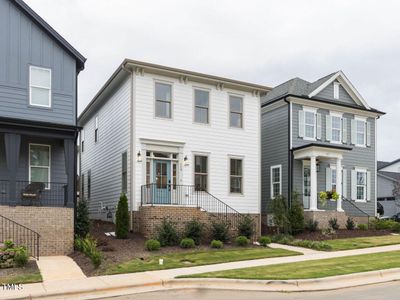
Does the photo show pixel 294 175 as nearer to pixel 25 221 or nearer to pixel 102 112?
pixel 102 112

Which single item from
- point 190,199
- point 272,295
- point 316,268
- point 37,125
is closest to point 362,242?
point 316,268

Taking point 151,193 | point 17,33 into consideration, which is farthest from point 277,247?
point 17,33

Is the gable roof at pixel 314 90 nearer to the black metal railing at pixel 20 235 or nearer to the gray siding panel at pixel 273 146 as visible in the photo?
the gray siding panel at pixel 273 146

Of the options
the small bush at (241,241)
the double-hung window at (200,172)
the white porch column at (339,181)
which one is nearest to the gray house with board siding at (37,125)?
the double-hung window at (200,172)

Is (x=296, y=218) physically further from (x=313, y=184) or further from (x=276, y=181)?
(x=276, y=181)

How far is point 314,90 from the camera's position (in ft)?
86.2

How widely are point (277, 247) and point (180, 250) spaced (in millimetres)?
4101

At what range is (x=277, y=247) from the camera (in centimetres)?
1845

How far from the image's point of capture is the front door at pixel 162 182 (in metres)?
20.2

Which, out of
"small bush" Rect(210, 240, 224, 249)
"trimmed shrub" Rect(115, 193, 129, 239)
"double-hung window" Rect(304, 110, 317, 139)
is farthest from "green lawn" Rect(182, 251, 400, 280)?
"double-hung window" Rect(304, 110, 317, 139)

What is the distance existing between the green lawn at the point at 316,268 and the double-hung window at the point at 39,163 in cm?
918

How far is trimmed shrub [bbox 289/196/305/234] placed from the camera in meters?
22.2

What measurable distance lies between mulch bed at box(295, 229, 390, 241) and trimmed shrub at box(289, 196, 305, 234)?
30cm

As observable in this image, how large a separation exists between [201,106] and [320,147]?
6732mm
